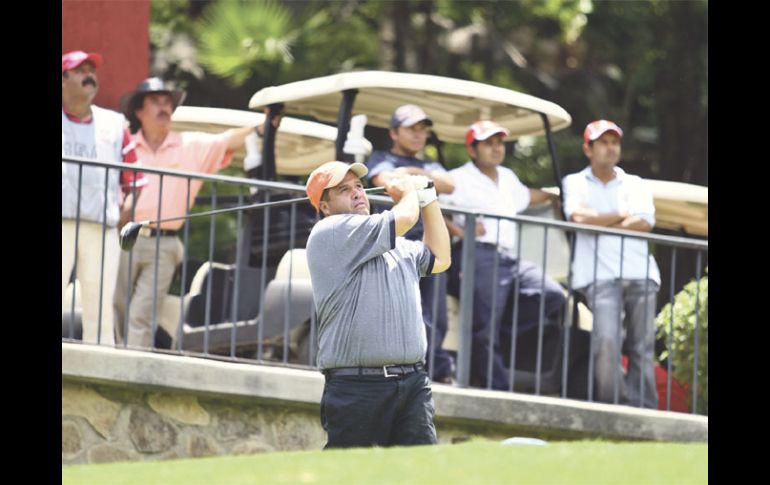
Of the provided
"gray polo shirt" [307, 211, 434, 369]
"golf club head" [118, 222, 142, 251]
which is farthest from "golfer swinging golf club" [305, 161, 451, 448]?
"golf club head" [118, 222, 142, 251]

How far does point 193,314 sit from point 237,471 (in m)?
2.91

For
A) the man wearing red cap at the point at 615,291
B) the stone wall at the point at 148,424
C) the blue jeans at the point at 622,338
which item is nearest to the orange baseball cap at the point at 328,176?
the stone wall at the point at 148,424

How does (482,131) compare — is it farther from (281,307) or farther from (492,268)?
(281,307)

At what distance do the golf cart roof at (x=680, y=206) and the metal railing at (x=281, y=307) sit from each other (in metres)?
1.14

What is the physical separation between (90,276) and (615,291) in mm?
2628

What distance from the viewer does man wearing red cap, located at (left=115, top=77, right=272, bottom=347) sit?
8.32m

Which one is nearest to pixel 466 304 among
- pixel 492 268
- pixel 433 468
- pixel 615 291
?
pixel 492 268

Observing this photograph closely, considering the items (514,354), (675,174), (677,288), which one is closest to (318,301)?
(514,354)

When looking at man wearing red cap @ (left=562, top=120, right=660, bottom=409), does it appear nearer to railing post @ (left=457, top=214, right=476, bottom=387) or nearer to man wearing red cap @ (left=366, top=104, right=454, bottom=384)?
railing post @ (left=457, top=214, right=476, bottom=387)

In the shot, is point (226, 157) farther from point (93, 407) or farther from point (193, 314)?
point (93, 407)

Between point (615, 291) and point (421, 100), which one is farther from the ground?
point (421, 100)

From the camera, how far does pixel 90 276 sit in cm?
817

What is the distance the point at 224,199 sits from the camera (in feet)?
31.8

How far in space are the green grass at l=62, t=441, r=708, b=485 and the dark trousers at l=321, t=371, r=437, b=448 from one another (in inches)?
12.0
